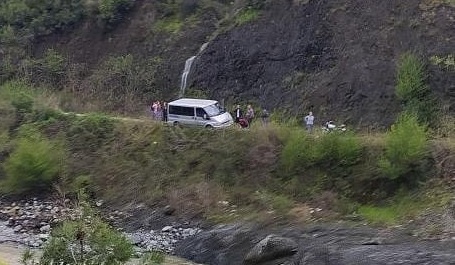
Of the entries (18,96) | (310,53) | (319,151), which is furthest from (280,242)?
(18,96)

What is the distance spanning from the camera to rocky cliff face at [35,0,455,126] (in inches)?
1462

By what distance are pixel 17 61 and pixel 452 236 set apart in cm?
3917

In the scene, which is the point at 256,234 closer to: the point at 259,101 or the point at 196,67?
the point at 259,101

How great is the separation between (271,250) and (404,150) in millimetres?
7472

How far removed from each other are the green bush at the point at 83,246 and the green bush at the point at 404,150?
1619 cm

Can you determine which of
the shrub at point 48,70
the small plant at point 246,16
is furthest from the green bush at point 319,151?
the shrub at point 48,70

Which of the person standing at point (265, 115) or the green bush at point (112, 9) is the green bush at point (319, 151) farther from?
the green bush at point (112, 9)

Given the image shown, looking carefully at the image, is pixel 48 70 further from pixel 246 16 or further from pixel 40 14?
pixel 246 16

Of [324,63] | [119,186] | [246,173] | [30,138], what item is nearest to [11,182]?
[30,138]

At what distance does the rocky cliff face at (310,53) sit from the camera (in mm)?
37125

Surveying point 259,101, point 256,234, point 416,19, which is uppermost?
point 416,19

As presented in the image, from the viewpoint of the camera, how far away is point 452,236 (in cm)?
2445

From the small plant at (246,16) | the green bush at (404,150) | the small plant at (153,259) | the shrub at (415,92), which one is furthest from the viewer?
the small plant at (246,16)

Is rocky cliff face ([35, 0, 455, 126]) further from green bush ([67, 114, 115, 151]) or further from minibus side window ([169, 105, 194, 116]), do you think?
green bush ([67, 114, 115, 151])
